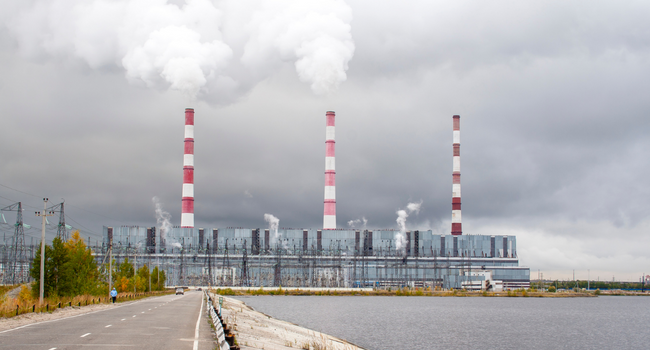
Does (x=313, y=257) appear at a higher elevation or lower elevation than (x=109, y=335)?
lower

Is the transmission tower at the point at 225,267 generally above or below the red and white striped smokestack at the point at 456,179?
below

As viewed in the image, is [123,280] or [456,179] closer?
[123,280]

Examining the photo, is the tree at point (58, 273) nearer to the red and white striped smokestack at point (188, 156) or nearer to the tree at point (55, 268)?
the tree at point (55, 268)

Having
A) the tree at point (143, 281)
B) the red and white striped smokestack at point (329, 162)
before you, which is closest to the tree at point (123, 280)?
the tree at point (143, 281)

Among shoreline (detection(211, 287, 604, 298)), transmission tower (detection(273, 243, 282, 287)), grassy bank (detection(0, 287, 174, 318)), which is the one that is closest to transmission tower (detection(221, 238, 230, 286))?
shoreline (detection(211, 287, 604, 298))

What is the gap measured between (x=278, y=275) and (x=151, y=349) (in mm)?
99610

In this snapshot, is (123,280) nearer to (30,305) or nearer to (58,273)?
(58,273)

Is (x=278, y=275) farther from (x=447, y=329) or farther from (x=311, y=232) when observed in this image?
(x=447, y=329)

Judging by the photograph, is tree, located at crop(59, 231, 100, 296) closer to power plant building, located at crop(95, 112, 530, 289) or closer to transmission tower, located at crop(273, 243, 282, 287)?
power plant building, located at crop(95, 112, 530, 289)

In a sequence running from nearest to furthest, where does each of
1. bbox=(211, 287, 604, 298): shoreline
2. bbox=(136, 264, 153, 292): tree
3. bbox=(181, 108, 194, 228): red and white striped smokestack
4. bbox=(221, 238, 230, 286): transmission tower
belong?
1. bbox=(136, 264, 153, 292): tree
2. bbox=(181, 108, 194, 228): red and white striped smokestack
3. bbox=(211, 287, 604, 298): shoreline
4. bbox=(221, 238, 230, 286): transmission tower

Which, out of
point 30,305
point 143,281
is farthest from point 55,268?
point 143,281

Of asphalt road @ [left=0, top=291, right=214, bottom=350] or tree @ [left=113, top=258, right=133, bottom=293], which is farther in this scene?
tree @ [left=113, top=258, right=133, bottom=293]

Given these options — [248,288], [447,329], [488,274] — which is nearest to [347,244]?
[248,288]

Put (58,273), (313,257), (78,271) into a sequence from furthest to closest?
(313,257)
(78,271)
(58,273)
